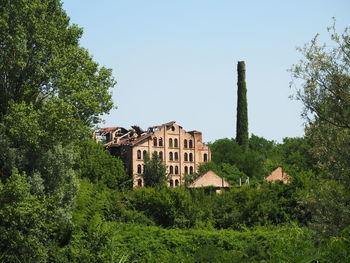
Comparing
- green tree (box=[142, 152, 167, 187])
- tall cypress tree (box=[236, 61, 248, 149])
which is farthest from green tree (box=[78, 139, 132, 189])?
tall cypress tree (box=[236, 61, 248, 149])

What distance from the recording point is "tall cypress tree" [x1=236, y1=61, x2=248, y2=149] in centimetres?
6562

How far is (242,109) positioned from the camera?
65.7 metres

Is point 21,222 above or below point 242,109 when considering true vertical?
below

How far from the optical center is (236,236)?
74.6 feet

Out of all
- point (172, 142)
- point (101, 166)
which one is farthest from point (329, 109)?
point (172, 142)

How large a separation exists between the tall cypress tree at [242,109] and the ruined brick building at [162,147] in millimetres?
4398

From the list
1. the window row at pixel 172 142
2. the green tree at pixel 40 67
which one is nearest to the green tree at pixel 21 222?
the green tree at pixel 40 67

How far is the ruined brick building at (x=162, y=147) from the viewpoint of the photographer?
6209 cm

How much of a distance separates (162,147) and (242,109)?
403 inches

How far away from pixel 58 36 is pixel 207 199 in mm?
11081

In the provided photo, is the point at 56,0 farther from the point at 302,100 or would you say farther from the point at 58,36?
the point at 302,100

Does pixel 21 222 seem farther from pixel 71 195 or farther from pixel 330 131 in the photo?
pixel 330 131

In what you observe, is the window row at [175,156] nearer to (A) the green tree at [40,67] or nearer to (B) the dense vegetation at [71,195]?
(B) the dense vegetation at [71,195]

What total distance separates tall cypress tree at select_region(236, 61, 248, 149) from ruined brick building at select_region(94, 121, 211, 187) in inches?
173
